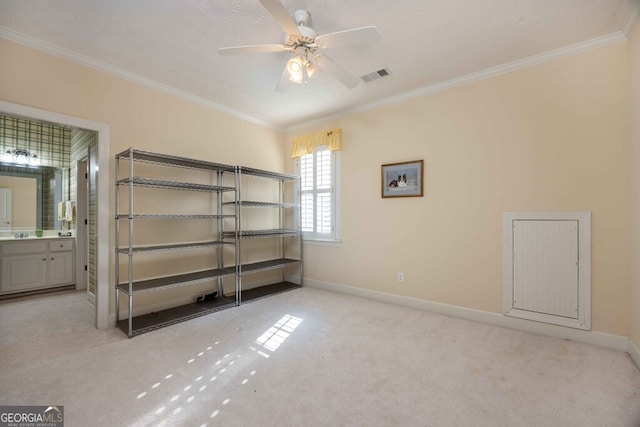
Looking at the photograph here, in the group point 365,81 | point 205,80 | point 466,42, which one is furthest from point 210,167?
point 466,42

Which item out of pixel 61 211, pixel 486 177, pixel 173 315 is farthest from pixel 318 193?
pixel 61 211

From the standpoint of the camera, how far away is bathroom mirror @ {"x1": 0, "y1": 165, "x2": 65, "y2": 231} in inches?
173

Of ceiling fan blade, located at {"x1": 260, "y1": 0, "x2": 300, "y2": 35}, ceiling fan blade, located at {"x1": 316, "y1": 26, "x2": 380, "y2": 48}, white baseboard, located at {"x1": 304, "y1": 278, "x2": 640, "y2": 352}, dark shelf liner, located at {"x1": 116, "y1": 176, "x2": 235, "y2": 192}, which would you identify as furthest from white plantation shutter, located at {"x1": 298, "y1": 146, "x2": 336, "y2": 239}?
ceiling fan blade, located at {"x1": 260, "y1": 0, "x2": 300, "y2": 35}

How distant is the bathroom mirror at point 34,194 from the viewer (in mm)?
4402

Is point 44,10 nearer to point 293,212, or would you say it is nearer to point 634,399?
point 293,212

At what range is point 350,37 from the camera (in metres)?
1.93

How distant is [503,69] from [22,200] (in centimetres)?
691

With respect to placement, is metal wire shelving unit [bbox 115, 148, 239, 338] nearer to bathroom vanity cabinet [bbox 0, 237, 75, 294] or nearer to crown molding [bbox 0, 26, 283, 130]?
crown molding [bbox 0, 26, 283, 130]

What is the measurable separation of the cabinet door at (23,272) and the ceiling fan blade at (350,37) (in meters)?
5.09

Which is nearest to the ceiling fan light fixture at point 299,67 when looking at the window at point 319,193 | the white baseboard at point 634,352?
the window at point 319,193

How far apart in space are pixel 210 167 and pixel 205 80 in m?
1.02

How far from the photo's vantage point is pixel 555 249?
2705mm

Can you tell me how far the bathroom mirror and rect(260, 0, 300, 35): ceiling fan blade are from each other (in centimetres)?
503

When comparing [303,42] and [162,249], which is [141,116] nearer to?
[162,249]
